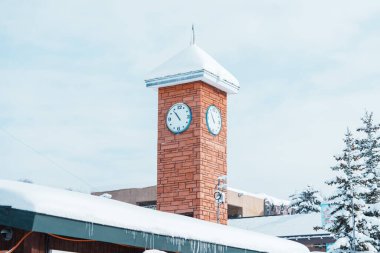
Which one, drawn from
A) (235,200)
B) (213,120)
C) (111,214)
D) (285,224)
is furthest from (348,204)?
(235,200)

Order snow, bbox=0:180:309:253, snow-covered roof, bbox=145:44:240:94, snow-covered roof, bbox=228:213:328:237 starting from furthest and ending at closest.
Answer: snow-covered roof, bbox=228:213:328:237 < snow-covered roof, bbox=145:44:240:94 < snow, bbox=0:180:309:253

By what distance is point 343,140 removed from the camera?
76.0 feet

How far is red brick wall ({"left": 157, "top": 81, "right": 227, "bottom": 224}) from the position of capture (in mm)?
20797

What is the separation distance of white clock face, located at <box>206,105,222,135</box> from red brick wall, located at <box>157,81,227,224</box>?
0.53ft

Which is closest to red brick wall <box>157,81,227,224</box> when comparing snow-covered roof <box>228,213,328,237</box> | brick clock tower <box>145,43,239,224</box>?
brick clock tower <box>145,43,239,224</box>

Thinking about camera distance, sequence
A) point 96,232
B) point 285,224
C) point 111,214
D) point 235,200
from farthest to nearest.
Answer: point 235,200 < point 285,224 < point 111,214 < point 96,232

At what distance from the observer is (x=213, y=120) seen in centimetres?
2184

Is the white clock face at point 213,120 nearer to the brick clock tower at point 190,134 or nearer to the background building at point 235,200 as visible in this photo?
the brick clock tower at point 190,134

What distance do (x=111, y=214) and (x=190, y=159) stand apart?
32.8 ft

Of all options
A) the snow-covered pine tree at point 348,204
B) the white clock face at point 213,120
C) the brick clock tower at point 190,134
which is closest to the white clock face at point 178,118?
the brick clock tower at point 190,134

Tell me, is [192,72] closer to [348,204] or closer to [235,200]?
[348,204]

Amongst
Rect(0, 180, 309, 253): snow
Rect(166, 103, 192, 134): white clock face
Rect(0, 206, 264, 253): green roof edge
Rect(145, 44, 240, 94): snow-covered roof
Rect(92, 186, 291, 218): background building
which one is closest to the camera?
Rect(0, 206, 264, 253): green roof edge

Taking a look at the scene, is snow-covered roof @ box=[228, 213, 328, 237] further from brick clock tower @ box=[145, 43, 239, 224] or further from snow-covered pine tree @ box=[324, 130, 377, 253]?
brick clock tower @ box=[145, 43, 239, 224]

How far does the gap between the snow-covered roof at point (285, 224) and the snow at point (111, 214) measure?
2378cm
